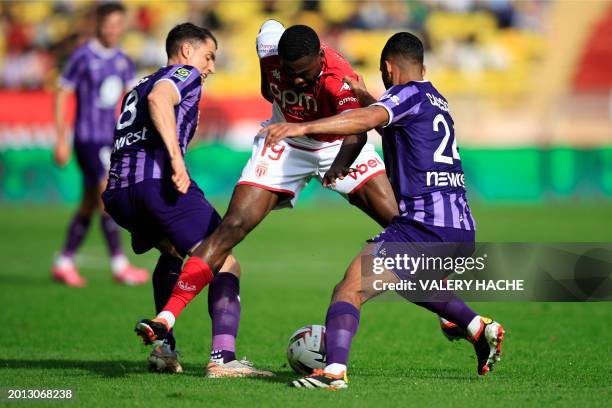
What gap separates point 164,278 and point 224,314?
0.67 m

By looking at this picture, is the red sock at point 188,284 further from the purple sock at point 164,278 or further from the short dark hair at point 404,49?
the short dark hair at point 404,49

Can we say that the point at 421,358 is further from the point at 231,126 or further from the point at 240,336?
→ the point at 231,126

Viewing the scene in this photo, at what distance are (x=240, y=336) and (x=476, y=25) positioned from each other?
2422 cm

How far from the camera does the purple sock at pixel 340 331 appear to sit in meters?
5.57

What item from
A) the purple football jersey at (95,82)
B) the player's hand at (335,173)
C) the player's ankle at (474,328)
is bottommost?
the player's ankle at (474,328)

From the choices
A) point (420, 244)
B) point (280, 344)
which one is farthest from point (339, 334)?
point (280, 344)

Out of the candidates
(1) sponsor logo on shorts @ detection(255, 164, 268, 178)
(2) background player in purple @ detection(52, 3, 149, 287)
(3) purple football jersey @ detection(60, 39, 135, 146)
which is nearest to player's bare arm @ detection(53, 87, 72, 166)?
(2) background player in purple @ detection(52, 3, 149, 287)

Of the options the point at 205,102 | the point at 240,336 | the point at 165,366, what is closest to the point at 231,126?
the point at 205,102

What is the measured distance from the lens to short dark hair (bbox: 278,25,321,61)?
20.1ft

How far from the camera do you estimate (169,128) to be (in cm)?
615

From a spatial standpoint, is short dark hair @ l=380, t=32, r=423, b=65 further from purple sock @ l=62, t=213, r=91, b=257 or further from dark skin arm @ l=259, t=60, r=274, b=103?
purple sock @ l=62, t=213, r=91, b=257

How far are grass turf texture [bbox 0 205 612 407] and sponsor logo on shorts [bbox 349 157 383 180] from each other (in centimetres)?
133

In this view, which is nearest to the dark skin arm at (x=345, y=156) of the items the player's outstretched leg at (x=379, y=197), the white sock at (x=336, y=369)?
the player's outstretched leg at (x=379, y=197)

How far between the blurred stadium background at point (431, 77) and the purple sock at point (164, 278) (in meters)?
15.6
